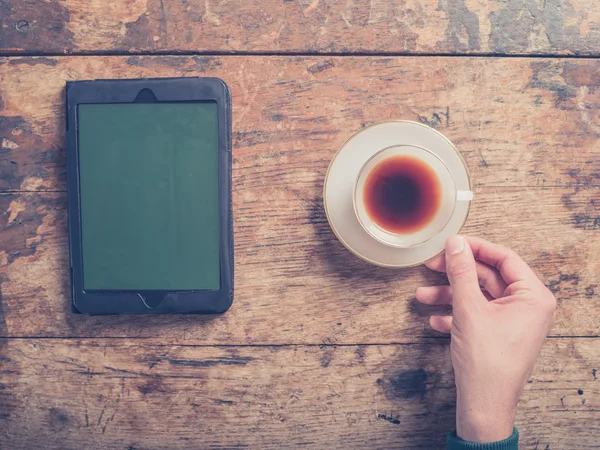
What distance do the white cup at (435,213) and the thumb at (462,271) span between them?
0.11 ft

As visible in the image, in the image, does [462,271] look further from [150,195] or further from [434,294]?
[150,195]

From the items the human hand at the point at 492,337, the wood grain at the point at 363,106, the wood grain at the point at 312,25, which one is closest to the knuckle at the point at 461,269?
the human hand at the point at 492,337

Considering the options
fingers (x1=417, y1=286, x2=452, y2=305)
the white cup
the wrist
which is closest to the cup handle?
the white cup

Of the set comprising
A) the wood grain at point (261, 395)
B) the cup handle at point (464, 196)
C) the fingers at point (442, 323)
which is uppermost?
the cup handle at point (464, 196)

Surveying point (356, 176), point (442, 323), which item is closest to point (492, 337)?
point (442, 323)

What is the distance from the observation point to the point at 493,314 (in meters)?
0.68

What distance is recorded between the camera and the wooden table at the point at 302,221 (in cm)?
73

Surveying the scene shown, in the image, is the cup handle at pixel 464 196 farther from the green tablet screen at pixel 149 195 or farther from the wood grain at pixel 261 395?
the green tablet screen at pixel 149 195

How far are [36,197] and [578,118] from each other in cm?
83

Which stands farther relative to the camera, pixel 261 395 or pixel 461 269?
pixel 261 395

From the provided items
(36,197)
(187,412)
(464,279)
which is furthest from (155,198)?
(464,279)

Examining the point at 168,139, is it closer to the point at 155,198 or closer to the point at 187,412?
the point at 155,198

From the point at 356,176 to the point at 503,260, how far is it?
0.25m

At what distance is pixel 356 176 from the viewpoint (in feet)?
2.26
